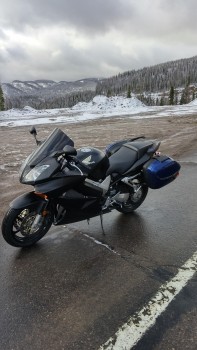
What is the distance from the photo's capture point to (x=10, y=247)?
4.24 metres

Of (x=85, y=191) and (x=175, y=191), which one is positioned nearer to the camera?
(x=85, y=191)

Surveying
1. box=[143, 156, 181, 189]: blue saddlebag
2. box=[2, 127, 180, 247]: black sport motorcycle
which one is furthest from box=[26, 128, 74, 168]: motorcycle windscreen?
box=[143, 156, 181, 189]: blue saddlebag

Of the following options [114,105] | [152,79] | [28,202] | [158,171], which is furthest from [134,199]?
[152,79]

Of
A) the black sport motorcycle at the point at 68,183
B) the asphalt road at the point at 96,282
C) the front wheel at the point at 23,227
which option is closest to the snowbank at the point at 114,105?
the black sport motorcycle at the point at 68,183

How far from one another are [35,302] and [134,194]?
8.28ft

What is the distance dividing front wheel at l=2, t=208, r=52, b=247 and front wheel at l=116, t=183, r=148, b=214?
4.43ft

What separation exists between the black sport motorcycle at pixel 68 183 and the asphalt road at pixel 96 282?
0.36 metres

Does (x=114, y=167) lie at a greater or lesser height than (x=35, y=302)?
greater

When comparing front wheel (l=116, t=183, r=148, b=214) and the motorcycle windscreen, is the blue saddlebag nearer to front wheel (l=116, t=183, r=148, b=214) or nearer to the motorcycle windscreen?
front wheel (l=116, t=183, r=148, b=214)

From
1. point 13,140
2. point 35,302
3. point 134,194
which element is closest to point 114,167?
point 134,194

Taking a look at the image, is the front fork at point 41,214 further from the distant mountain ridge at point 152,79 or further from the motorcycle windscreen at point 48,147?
the distant mountain ridge at point 152,79

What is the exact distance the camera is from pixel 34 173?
3.75m

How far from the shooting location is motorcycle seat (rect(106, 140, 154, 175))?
15.5ft

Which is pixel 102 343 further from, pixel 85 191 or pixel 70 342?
pixel 85 191
